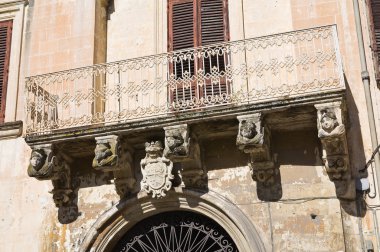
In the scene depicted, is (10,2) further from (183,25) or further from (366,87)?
(366,87)

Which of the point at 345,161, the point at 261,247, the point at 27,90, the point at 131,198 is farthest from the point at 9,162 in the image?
Result: the point at 345,161

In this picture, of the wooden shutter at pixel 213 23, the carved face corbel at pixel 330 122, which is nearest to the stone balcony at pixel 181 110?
the carved face corbel at pixel 330 122

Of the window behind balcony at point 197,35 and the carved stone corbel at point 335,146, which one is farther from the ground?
the window behind balcony at point 197,35

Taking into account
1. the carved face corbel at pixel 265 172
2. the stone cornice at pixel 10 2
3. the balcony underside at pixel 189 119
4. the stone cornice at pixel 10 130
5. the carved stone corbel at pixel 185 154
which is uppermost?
the stone cornice at pixel 10 2

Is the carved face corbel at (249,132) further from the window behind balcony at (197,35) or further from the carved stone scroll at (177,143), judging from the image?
the window behind balcony at (197,35)

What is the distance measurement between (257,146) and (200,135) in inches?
40.3

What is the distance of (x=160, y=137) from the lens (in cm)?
984

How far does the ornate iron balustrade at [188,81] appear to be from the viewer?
963 centimetres

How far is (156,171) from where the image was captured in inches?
386

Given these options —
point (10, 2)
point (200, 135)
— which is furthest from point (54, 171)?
point (10, 2)

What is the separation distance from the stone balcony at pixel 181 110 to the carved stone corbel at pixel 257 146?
1 centimetres

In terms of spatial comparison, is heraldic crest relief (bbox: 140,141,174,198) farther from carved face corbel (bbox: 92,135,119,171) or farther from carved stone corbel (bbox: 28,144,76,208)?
carved stone corbel (bbox: 28,144,76,208)

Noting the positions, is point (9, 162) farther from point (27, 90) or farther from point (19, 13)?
point (19, 13)

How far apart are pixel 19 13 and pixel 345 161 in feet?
21.6
